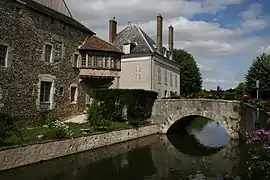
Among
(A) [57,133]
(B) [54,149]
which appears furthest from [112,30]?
(B) [54,149]

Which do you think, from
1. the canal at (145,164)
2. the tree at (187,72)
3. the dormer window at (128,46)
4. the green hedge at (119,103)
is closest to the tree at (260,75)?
the tree at (187,72)

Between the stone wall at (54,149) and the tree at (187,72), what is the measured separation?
26.4 m

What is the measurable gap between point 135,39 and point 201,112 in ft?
41.4

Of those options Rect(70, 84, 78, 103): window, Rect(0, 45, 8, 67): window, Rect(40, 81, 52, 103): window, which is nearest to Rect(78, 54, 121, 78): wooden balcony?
Rect(70, 84, 78, 103): window

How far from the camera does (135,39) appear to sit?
1278 inches

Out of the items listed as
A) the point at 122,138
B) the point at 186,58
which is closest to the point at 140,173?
the point at 122,138

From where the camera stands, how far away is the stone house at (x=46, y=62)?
16.5 meters

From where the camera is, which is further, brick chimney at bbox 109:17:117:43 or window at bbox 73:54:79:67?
brick chimney at bbox 109:17:117:43

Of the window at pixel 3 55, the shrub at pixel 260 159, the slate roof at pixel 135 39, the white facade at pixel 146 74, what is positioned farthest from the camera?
the slate roof at pixel 135 39

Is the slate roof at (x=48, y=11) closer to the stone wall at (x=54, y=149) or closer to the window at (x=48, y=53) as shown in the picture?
the window at (x=48, y=53)

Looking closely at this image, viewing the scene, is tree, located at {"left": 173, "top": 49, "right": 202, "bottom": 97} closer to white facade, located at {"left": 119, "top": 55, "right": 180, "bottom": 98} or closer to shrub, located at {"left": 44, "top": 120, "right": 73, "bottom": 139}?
white facade, located at {"left": 119, "top": 55, "right": 180, "bottom": 98}

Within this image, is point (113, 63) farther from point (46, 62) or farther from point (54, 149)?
point (54, 149)

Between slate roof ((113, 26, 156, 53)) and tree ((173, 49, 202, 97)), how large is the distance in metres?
13.4

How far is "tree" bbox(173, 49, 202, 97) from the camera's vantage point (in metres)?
45.8
